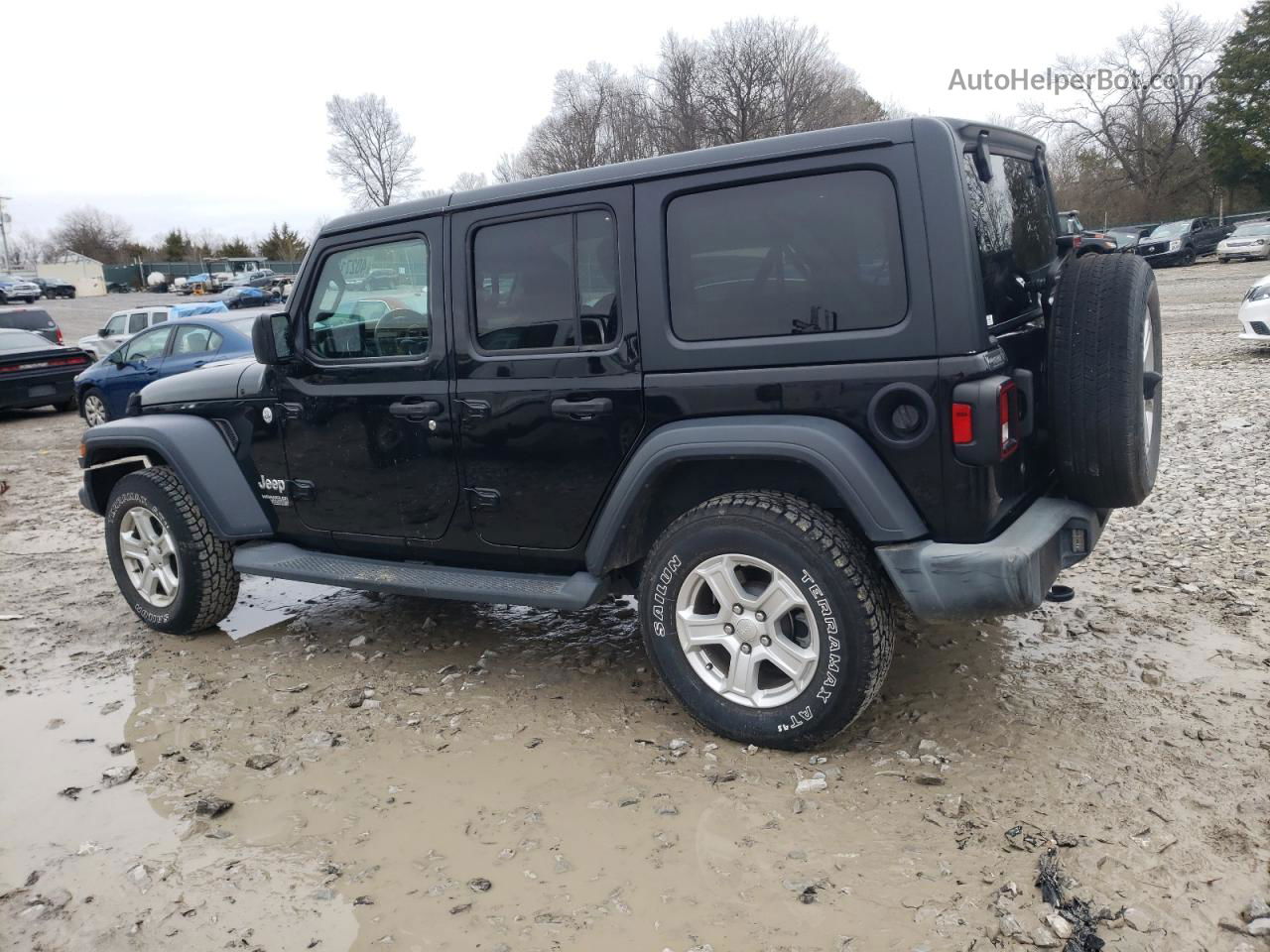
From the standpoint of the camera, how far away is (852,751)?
11.4 ft

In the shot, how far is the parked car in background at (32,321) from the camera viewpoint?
18.3m

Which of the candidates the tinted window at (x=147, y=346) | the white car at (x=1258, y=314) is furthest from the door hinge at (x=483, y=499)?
the white car at (x=1258, y=314)

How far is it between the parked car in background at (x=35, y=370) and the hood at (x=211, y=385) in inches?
412

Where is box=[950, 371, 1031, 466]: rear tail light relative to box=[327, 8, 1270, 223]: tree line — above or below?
below

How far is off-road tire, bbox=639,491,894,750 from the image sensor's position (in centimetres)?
322

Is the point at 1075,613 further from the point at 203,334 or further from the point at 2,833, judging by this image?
the point at 203,334

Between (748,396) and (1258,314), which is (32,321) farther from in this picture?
(1258,314)

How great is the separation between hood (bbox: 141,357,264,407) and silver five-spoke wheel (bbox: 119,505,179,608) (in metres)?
0.60

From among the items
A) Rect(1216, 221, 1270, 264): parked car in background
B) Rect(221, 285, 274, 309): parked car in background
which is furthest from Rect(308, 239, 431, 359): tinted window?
Rect(221, 285, 274, 309): parked car in background

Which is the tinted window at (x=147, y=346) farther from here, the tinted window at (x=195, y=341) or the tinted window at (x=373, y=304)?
the tinted window at (x=373, y=304)

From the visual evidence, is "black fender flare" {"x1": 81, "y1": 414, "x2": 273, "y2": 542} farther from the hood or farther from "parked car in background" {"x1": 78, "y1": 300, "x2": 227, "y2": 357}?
"parked car in background" {"x1": 78, "y1": 300, "x2": 227, "y2": 357}

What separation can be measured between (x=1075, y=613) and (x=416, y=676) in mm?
3008

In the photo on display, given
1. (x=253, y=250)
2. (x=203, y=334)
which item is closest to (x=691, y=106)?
(x=203, y=334)

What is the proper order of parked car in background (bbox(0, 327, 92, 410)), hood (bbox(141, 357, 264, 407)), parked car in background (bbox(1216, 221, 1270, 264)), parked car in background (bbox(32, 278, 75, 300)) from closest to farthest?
hood (bbox(141, 357, 264, 407)) → parked car in background (bbox(0, 327, 92, 410)) → parked car in background (bbox(1216, 221, 1270, 264)) → parked car in background (bbox(32, 278, 75, 300))
